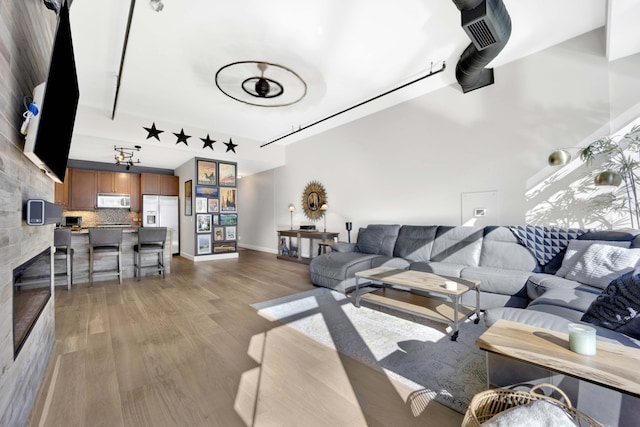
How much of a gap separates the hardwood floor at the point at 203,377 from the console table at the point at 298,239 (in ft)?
9.53

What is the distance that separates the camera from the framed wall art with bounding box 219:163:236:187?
712 centimetres

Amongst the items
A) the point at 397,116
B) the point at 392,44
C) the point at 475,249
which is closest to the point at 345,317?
the point at 475,249

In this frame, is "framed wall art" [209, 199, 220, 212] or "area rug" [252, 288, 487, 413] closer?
"area rug" [252, 288, 487, 413]

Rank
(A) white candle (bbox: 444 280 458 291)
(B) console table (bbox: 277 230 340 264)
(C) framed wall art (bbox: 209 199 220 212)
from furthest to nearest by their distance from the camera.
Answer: (C) framed wall art (bbox: 209 199 220 212) < (B) console table (bbox: 277 230 340 264) < (A) white candle (bbox: 444 280 458 291)

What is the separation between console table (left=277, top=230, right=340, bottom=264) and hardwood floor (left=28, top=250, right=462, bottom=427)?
114 inches

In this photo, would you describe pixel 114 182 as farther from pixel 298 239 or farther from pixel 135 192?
pixel 298 239

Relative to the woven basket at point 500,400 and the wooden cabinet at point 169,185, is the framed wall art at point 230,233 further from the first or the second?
the woven basket at point 500,400

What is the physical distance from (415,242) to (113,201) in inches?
308

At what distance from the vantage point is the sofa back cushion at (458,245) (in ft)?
11.8

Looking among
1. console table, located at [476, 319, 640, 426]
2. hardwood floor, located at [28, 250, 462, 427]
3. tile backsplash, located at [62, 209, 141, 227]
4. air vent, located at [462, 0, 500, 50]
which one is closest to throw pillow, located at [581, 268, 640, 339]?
console table, located at [476, 319, 640, 426]

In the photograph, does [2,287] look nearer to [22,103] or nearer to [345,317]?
[22,103]

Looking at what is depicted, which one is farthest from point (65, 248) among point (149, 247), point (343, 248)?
point (343, 248)

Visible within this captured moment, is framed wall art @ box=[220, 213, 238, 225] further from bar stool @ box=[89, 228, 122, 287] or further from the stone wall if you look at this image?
the stone wall

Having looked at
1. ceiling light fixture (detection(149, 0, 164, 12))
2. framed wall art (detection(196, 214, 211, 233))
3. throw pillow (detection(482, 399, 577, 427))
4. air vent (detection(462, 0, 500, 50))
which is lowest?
throw pillow (detection(482, 399, 577, 427))
